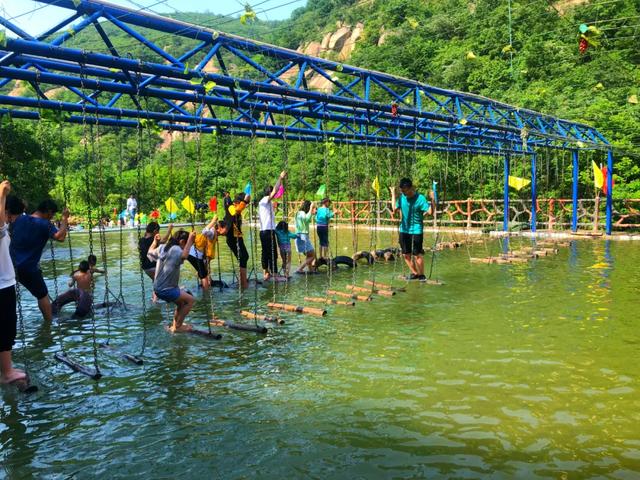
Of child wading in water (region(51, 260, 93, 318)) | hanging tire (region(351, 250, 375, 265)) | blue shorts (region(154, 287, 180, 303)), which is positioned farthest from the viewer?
hanging tire (region(351, 250, 375, 265))

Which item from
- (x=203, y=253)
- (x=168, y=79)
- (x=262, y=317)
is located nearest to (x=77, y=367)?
(x=262, y=317)

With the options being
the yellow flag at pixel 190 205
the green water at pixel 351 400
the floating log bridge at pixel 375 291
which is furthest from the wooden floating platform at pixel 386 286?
the yellow flag at pixel 190 205

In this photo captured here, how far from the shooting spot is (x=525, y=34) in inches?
1745

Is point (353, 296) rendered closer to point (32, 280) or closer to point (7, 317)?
point (32, 280)

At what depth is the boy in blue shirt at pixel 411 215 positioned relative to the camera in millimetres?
10586

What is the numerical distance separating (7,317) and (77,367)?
1039 mm

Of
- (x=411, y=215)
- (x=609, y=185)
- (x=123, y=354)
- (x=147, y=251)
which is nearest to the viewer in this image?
(x=123, y=354)

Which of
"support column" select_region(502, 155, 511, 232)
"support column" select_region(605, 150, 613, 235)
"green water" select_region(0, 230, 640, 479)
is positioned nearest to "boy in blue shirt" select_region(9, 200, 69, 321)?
"green water" select_region(0, 230, 640, 479)

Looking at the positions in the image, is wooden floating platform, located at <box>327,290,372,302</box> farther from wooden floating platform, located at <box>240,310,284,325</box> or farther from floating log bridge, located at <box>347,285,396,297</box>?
wooden floating platform, located at <box>240,310,284,325</box>

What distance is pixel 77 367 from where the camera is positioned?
224 inches

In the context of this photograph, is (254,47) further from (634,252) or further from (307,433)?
(634,252)

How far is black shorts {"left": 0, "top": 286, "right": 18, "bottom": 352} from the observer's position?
4.93m

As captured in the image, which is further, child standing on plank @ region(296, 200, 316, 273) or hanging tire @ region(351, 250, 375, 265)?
hanging tire @ region(351, 250, 375, 265)

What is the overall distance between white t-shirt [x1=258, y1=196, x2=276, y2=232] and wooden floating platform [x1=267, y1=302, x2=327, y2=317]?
261 cm
